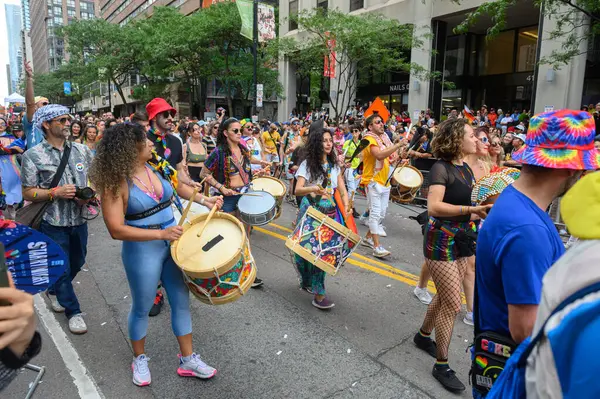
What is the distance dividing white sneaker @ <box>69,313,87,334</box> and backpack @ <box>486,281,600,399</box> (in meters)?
4.05

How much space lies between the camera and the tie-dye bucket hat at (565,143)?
69.5 inches

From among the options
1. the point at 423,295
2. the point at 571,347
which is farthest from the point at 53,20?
the point at 571,347

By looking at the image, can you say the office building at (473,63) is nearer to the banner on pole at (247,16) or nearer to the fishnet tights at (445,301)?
the banner on pole at (247,16)

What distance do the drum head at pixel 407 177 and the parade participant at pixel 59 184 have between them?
475 centimetres

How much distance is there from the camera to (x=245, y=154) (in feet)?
18.1

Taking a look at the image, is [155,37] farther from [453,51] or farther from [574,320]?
[574,320]

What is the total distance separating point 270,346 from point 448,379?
1.51m

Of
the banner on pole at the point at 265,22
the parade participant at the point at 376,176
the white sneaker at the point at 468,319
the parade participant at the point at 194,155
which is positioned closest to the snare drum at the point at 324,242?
the white sneaker at the point at 468,319

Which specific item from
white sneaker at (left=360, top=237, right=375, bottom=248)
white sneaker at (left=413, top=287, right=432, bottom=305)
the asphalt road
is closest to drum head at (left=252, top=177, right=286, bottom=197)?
the asphalt road

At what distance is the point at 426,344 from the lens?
3729 millimetres

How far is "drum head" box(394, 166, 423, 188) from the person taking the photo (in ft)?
23.2

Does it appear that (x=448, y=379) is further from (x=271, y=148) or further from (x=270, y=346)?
(x=271, y=148)

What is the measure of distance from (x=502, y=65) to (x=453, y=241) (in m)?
25.1

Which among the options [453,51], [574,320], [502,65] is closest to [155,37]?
[453,51]
